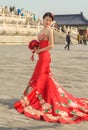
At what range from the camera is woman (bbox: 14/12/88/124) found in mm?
6305

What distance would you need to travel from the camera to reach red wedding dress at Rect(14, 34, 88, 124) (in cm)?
625

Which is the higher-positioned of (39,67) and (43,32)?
(43,32)

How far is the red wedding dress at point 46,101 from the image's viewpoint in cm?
625

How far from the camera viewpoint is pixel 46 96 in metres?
6.47

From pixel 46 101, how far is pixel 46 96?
0.33 feet

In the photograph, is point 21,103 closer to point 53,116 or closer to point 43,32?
point 53,116

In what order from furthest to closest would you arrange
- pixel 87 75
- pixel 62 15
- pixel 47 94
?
pixel 62 15 < pixel 87 75 < pixel 47 94

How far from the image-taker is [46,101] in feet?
21.1

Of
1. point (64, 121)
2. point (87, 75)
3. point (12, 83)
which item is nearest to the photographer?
point (64, 121)

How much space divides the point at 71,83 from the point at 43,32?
12.6ft

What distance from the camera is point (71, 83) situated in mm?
10148

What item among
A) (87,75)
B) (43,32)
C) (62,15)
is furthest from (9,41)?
(62,15)

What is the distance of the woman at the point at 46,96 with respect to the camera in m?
6.30

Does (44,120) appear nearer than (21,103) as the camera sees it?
Yes
